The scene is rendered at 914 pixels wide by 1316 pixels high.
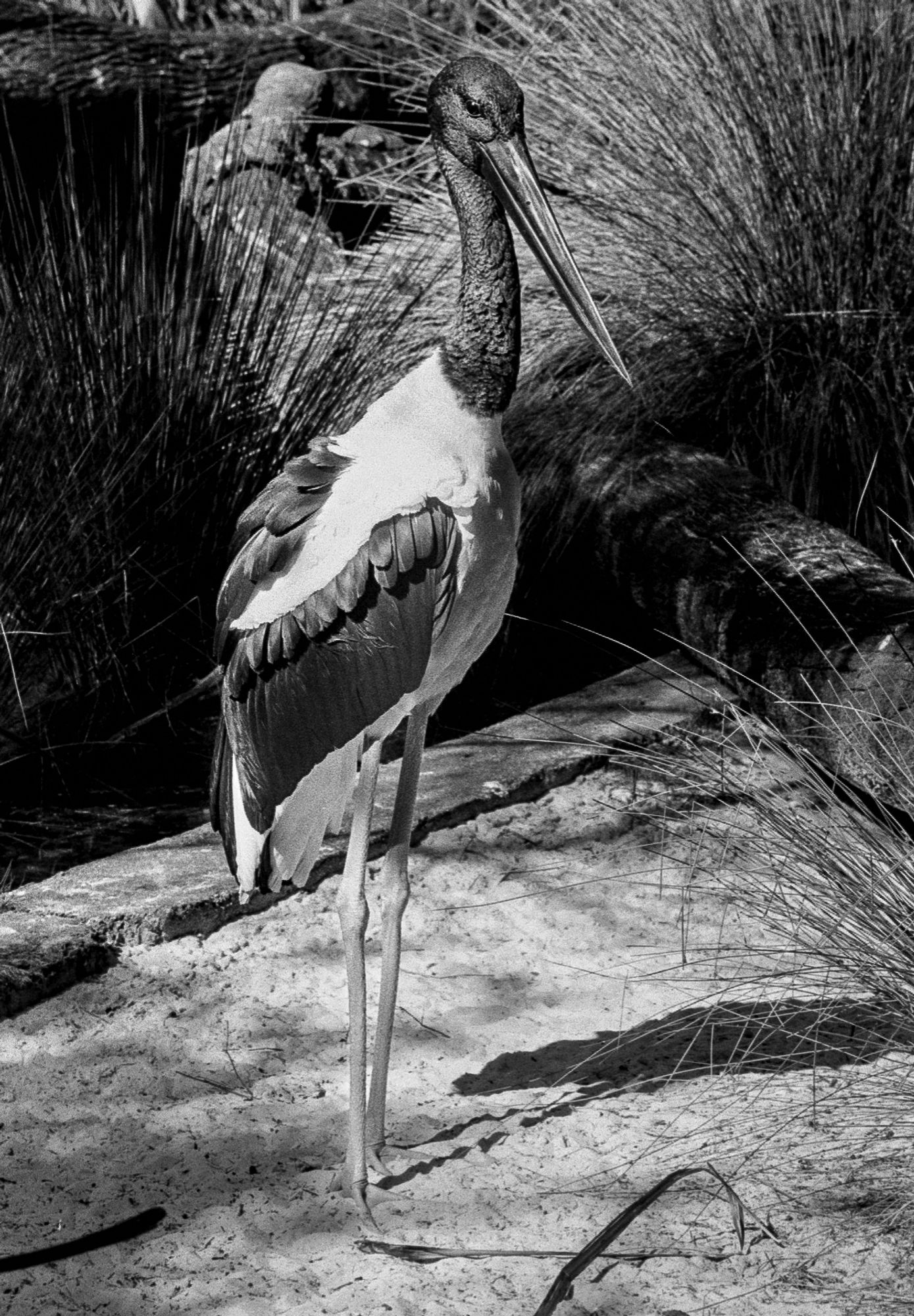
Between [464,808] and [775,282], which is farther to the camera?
[775,282]

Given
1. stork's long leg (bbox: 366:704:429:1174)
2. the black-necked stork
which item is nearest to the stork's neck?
the black-necked stork

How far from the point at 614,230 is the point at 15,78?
16.2ft

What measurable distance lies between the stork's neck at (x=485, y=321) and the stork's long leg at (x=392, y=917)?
57 centimetres

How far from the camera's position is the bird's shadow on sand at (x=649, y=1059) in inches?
112

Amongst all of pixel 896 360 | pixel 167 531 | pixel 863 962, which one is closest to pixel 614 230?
pixel 896 360

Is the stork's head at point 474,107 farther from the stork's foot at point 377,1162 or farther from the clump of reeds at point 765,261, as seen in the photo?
the clump of reeds at point 765,261

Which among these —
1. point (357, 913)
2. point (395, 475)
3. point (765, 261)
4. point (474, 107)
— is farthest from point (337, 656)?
point (765, 261)

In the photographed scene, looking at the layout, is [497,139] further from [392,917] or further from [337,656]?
[392,917]

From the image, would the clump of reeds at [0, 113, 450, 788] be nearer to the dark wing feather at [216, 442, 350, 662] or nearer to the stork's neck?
the dark wing feather at [216, 442, 350, 662]

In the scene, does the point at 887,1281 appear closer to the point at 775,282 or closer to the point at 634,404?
the point at 634,404

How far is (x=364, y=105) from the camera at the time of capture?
9.58 metres

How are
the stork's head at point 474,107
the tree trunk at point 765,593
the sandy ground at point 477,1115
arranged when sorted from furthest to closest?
the tree trunk at point 765,593 < the stork's head at point 474,107 < the sandy ground at point 477,1115

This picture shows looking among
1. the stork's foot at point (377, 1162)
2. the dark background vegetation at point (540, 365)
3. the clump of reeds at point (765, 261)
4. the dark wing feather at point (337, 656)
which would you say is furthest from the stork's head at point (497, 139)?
the clump of reeds at point (765, 261)

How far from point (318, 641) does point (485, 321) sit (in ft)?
1.95
